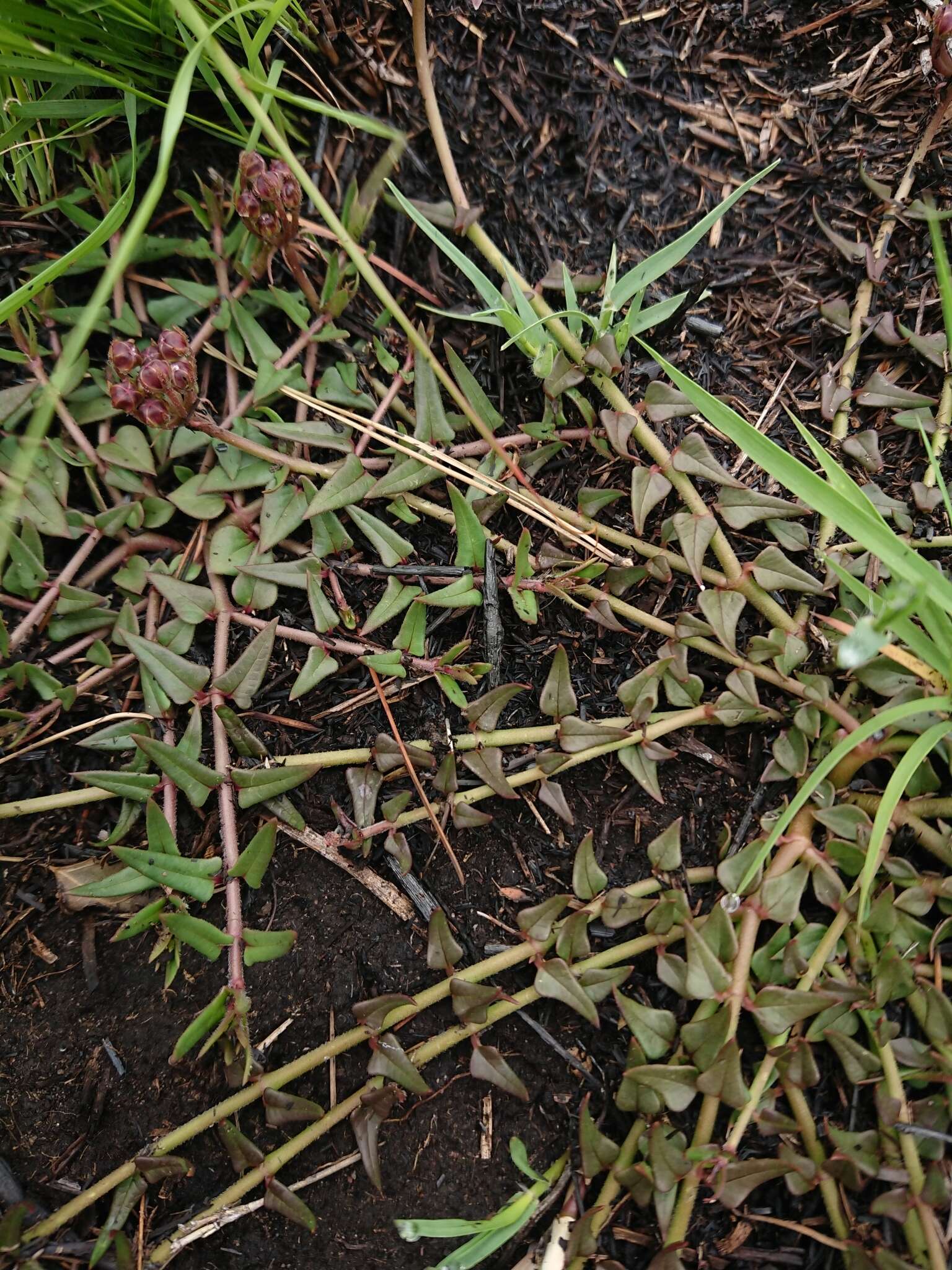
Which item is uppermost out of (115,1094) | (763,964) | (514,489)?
(514,489)

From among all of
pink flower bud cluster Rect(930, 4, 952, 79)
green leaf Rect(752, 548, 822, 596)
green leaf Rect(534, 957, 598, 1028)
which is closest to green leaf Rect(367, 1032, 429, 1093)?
green leaf Rect(534, 957, 598, 1028)

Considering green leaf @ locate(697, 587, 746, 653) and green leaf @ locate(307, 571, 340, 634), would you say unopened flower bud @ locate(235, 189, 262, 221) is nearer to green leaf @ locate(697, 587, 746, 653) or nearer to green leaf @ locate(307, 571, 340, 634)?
green leaf @ locate(307, 571, 340, 634)

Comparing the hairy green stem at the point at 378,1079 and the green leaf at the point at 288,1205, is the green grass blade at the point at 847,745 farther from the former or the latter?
the green leaf at the point at 288,1205

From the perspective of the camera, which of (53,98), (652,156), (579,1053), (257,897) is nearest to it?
(579,1053)

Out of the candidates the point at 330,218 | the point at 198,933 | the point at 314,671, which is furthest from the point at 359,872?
the point at 330,218

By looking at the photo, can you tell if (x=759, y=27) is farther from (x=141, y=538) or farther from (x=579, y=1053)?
(x=579, y=1053)

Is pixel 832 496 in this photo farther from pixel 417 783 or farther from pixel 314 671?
pixel 314 671

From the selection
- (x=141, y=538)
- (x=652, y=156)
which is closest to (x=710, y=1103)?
(x=141, y=538)
